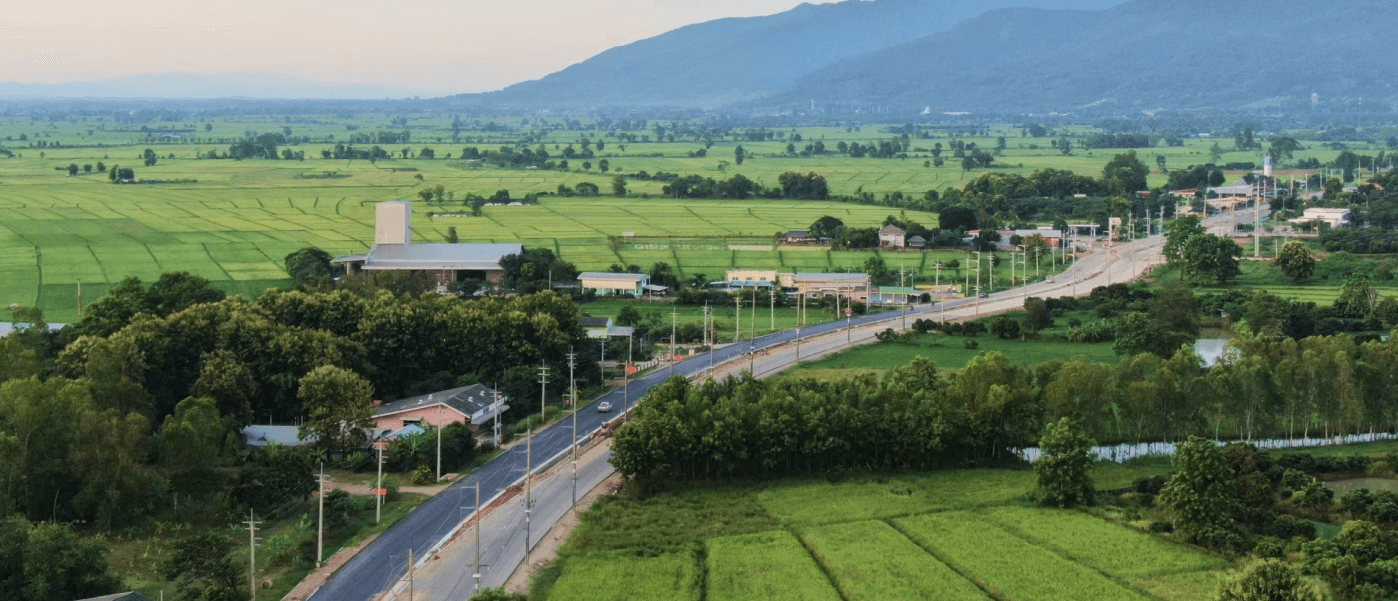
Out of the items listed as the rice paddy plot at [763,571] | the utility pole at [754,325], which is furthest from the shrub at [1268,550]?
the utility pole at [754,325]

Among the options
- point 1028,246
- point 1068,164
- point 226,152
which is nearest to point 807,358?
point 1028,246

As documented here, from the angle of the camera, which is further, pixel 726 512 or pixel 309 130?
pixel 309 130

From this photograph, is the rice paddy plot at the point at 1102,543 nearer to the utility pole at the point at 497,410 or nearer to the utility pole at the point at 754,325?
the utility pole at the point at 497,410

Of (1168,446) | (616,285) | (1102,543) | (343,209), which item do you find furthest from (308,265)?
(1102,543)

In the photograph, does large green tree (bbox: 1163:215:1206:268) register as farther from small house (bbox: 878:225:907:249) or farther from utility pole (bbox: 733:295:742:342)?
utility pole (bbox: 733:295:742:342)

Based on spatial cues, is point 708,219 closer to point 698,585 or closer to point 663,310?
point 663,310

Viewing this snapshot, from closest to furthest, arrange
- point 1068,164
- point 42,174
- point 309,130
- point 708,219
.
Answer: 1. point 708,219
2. point 42,174
3. point 1068,164
4. point 309,130

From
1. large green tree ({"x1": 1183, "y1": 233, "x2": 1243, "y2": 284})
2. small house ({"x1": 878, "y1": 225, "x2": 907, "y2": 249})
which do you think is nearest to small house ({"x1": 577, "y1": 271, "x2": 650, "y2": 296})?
small house ({"x1": 878, "y1": 225, "x2": 907, "y2": 249})
